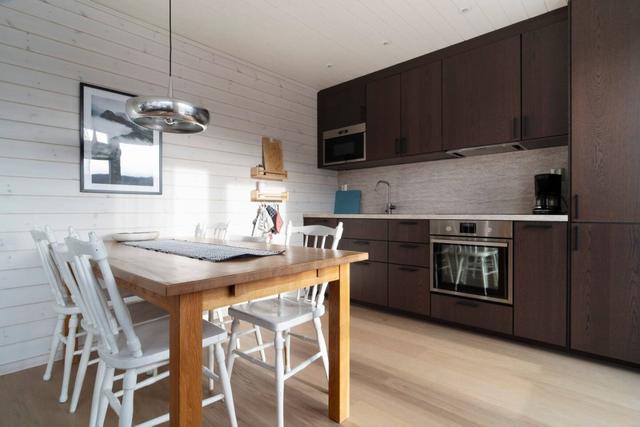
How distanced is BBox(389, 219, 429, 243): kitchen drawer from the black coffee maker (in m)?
0.87

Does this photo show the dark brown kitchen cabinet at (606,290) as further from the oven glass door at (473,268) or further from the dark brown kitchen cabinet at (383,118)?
the dark brown kitchen cabinet at (383,118)

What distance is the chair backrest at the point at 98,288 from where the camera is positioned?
3.64 ft

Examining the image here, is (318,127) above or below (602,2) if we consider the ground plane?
below

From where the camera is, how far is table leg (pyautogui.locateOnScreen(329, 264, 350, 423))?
1.68 m

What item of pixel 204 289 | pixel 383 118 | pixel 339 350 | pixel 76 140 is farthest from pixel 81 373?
pixel 383 118

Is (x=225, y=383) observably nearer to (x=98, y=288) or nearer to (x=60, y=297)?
(x=98, y=288)

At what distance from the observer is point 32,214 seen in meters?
2.24

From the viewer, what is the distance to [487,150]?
3145 millimetres

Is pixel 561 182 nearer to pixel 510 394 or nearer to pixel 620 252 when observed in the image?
pixel 620 252

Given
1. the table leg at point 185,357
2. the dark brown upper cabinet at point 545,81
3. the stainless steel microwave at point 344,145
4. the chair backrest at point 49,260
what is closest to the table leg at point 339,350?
the table leg at point 185,357

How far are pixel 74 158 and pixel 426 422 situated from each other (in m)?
2.70

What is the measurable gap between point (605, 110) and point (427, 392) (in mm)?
2098

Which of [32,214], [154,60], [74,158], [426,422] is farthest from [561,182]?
[32,214]

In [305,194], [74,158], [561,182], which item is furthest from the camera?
[305,194]
